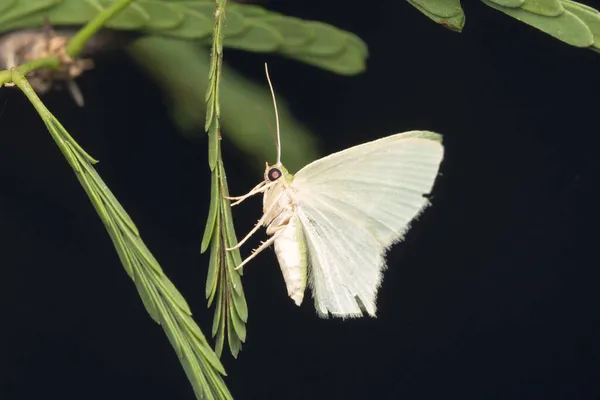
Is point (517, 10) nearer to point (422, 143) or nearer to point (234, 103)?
point (422, 143)


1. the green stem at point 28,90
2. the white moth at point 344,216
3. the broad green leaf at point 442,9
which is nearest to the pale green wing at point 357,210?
the white moth at point 344,216

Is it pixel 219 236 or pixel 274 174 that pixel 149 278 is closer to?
pixel 219 236

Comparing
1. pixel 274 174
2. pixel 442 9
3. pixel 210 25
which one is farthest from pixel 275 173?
pixel 442 9

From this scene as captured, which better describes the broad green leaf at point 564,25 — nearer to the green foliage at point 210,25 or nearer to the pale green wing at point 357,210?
the pale green wing at point 357,210

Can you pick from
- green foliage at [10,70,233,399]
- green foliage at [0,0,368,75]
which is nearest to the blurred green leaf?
green foliage at [0,0,368,75]

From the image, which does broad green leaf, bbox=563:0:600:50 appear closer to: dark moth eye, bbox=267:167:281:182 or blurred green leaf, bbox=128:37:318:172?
dark moth eye, bbox=267:167:281:182

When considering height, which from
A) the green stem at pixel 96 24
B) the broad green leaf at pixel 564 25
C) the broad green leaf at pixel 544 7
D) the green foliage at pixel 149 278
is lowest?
the green foliage at pixel 149 278
